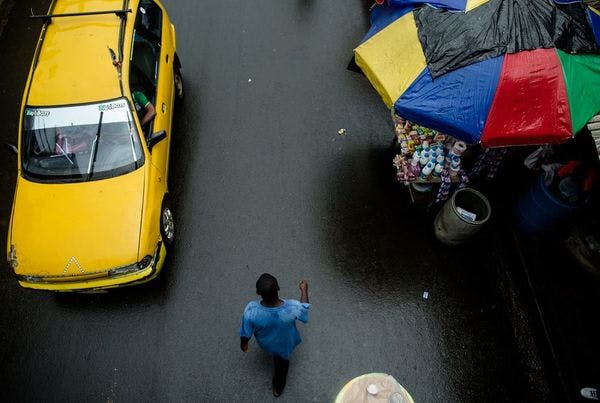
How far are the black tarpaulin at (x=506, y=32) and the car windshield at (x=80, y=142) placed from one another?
3.89m

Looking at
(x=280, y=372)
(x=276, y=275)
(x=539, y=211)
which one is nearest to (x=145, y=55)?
(x=276, y=275)

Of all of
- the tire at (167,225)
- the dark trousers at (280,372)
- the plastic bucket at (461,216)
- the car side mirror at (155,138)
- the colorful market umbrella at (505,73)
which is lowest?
the dark trousers at (280,372)

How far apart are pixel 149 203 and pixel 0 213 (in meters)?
2.77

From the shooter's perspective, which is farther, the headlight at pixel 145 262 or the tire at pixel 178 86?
the tire at pixel 178 86

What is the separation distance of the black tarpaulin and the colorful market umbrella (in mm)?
10

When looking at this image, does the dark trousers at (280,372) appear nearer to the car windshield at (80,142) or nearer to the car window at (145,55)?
the car windshield at (80,142)

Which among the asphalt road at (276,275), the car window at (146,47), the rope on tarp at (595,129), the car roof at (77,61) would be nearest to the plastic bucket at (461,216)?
the asphalt road at (276,275)

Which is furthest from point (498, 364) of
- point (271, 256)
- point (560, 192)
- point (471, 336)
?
point (271, 256)

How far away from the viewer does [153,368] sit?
5.30 meters

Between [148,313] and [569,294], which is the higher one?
[148,313]

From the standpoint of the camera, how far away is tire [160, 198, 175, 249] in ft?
18.6

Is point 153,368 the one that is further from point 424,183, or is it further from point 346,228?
point 424,183

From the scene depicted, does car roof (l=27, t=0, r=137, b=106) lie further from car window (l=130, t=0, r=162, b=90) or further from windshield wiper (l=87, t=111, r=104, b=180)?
windshield wiper (l=87, t=111, r=104, b=180)

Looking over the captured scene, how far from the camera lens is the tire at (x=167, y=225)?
18.6 feet
